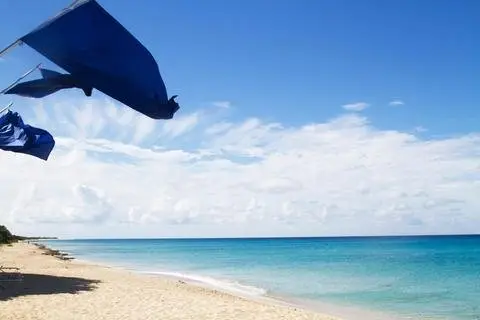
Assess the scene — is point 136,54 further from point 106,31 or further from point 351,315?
point 351,315

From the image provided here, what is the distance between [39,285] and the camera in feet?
66.7

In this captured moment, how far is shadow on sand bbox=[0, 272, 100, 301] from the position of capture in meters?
18.1

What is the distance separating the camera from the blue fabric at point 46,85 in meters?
6.82

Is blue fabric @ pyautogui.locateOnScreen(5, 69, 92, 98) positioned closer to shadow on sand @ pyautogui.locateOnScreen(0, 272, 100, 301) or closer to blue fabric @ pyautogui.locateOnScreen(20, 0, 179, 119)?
blue fabric @ pyautogui.locateOnScreen(20, 0, 179, 119)

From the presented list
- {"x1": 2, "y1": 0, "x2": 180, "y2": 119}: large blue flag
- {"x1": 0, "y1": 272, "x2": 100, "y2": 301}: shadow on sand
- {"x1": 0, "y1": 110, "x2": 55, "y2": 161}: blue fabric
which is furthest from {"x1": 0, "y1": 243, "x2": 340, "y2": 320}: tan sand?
{"x1": 2, "y1": 0, "x2": 180, "y2": 119}: large blue flag

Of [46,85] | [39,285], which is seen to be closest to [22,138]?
[46,85]

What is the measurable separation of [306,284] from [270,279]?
4.59 m

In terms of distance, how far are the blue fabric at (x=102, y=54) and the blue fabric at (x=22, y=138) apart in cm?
631

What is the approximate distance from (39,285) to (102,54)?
16180mm

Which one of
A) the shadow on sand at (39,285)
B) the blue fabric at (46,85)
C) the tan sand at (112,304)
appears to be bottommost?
the tan sand at (112,304)

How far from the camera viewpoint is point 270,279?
135 feet


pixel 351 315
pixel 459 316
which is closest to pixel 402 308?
pixel 459 316

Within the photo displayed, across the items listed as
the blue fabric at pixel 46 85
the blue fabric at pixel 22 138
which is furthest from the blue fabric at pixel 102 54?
the blue fabric at pixel 22 138

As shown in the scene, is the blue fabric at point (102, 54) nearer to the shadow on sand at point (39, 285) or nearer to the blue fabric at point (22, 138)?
the blue fabric at point (22, 138)
